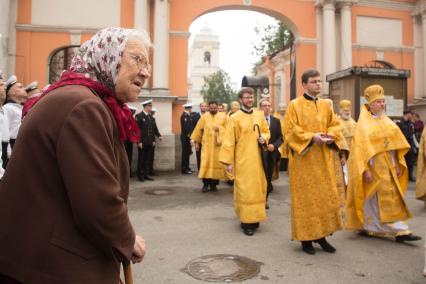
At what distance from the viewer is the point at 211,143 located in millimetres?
9547

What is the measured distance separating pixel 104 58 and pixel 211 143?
7.94 meters

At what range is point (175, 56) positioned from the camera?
13.2 meters

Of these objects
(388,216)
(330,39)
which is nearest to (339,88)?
(330,39)

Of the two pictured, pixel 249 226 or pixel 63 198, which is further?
pixel 249 226

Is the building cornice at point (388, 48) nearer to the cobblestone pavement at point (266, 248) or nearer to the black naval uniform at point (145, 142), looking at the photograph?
the black naval uniform at point (145, 142)

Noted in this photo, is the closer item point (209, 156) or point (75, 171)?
point (75, 171)

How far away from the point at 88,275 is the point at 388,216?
4.44m

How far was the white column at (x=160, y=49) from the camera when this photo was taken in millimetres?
12258

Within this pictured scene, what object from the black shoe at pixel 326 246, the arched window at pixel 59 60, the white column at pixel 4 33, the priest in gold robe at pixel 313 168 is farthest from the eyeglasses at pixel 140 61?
the arched window at pixel 59 60

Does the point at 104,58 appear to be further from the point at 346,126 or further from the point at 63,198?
the point at 346,126

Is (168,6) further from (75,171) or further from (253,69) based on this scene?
(253,69)

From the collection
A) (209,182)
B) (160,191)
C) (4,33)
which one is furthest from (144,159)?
(4,33)

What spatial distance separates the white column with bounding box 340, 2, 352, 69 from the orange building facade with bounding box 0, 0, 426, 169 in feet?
0.12

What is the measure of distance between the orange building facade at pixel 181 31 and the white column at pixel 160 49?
1.2 inches
